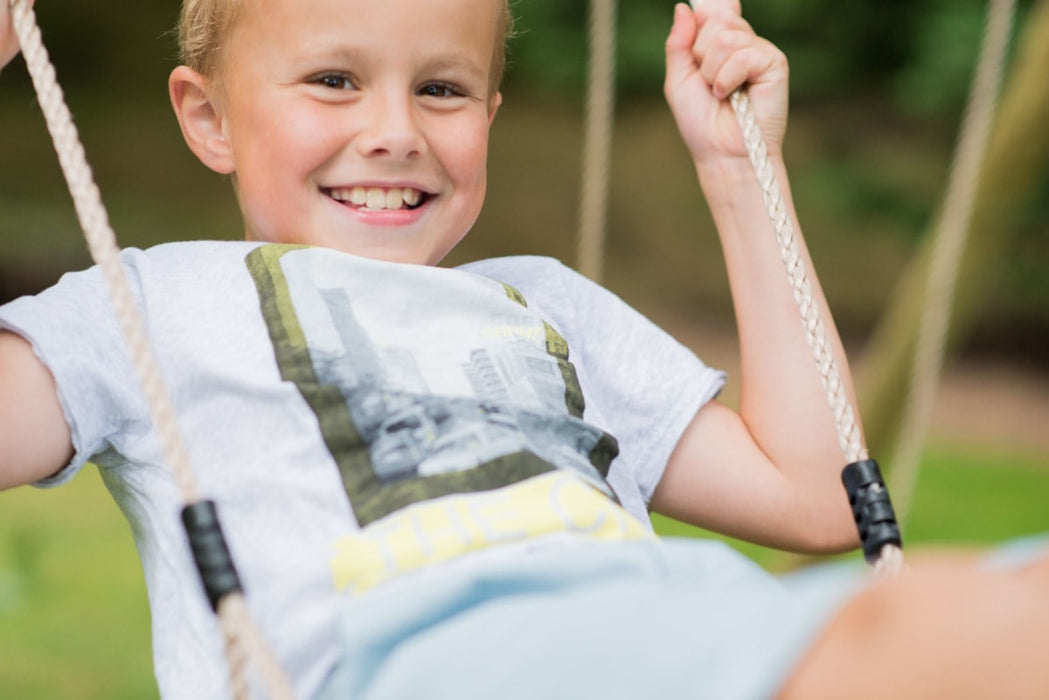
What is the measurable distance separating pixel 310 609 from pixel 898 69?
411cm

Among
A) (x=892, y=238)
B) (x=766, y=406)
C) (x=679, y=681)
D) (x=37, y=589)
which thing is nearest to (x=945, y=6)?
(x=892, y=238)

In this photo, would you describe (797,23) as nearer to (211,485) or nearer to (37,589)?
(37,589)

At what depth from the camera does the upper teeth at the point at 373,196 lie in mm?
976

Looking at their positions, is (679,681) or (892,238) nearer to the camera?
(679,681)

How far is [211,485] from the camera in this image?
0.83 m

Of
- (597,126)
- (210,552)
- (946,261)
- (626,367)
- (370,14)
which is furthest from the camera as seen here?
(946,261)

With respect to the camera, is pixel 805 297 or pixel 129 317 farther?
pixel 805 297

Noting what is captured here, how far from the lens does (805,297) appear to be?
968 millimetres

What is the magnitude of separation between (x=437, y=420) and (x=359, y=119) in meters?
0.25

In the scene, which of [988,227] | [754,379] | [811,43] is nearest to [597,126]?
[754,379]

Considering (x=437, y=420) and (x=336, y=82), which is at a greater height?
(x=336, y=82)

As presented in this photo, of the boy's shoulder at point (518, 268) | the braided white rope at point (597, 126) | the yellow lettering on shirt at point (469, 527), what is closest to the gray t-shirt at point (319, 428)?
the yellow lettering on shirt at point (469, 527)

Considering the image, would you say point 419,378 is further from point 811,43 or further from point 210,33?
point 811,43

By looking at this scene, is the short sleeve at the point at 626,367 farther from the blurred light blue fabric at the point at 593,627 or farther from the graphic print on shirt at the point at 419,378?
the blurred light blue fabric at the point at 593,627
